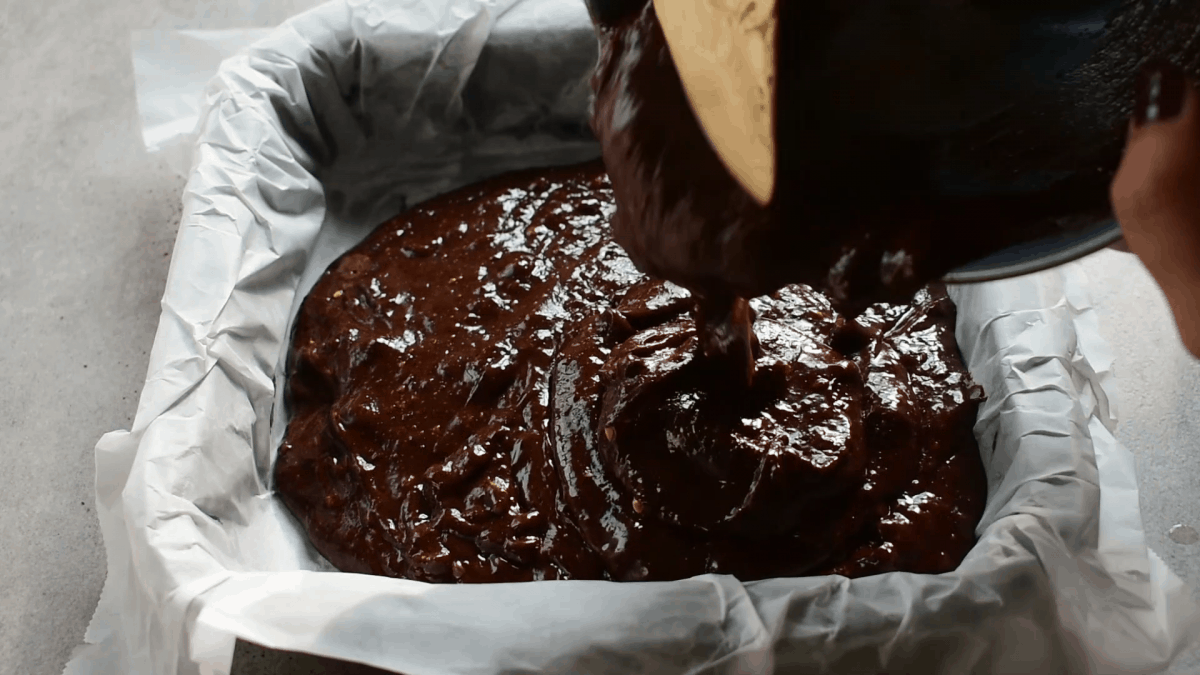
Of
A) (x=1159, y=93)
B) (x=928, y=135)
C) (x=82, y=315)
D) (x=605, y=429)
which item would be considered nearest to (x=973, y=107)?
(x=928, y=135)

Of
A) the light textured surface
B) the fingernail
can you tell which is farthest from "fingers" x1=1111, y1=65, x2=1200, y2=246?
the light textured surface

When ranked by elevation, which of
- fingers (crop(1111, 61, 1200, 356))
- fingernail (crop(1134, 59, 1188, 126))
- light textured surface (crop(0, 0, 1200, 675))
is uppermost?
fingernail (crop(1134, 59, 1188, 126))

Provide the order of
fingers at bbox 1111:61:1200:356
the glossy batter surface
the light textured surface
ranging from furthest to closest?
the light textured surface < the glossy batter surface < fingers at bbox 1111:61:1200:356

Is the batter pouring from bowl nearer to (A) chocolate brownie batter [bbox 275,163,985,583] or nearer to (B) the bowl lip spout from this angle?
(B) the bowl lip spout

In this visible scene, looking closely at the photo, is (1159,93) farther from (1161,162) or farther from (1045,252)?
(1045,252)

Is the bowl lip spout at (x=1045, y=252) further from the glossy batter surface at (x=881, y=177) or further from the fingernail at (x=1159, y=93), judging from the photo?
the fingernail at (x=1159, y=93)

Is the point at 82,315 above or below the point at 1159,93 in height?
below
